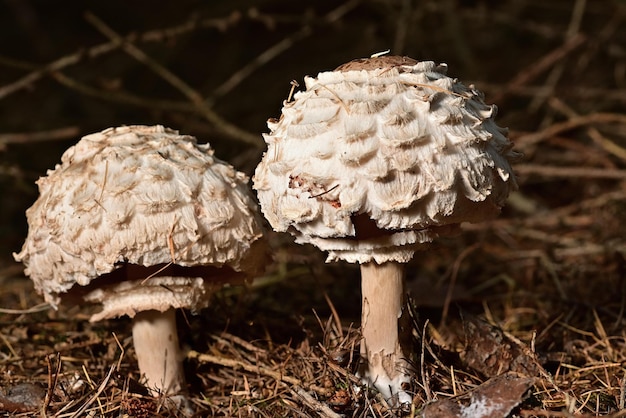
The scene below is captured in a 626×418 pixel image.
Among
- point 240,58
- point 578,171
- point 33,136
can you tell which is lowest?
point 578,171

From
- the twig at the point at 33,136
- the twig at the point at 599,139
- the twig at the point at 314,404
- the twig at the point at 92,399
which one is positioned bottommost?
the twig at the point at 314,404

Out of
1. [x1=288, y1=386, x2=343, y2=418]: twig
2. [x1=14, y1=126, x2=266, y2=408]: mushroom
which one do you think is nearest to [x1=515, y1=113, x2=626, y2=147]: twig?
[x1=14, y1=126, x2=266, y2=408]: mushroom

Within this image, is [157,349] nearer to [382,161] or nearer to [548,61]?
[382,161]

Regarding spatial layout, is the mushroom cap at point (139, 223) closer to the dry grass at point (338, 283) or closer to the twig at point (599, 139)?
the dry grass at point (338, 283)

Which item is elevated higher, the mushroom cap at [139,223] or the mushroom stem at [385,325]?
the mushroom cap at [139,223]

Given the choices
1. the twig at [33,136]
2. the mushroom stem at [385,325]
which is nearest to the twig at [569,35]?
the mushroom stem at [385,325]

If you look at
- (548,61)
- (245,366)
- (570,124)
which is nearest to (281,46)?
(548,61)
